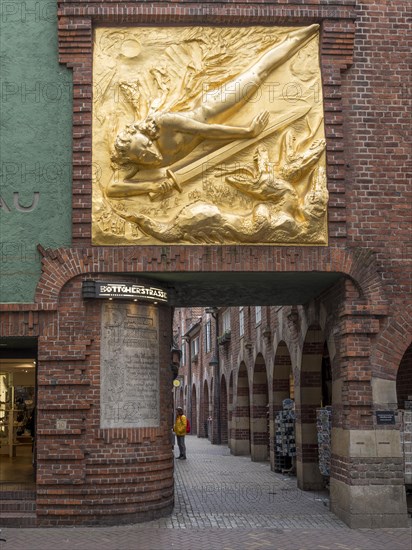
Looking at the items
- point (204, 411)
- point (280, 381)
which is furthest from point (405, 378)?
point (204, 411)

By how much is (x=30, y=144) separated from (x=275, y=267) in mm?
4833

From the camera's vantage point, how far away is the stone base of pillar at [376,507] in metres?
12.2

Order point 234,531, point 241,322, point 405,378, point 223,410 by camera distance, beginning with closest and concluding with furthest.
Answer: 1. point 234,531
2. point 405,378
3. point 241,322
4. point 223,410

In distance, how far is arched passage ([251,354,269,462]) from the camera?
2389 cm

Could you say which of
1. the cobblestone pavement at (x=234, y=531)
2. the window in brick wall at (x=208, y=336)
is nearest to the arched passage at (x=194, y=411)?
the window in brick wall at (x=208, y=336)

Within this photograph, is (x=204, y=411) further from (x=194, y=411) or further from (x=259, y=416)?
(x=259, y=416)

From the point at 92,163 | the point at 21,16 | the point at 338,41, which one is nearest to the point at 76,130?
the point at 92,163

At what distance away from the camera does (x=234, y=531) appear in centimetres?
1211

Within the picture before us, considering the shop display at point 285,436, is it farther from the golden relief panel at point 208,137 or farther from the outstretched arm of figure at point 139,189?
the outstretched arm of figure at point 139,189

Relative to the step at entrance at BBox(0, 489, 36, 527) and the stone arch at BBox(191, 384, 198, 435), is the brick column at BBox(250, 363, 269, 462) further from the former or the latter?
the stone arch at BBox(191, 384, 198, 435)

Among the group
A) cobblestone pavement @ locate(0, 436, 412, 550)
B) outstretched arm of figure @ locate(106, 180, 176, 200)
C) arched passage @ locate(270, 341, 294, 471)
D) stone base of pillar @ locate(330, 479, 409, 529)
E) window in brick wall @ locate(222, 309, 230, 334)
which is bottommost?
cobblestone pavement @ locate(0, 436, 412, 550)

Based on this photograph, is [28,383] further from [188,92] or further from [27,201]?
[188,92]

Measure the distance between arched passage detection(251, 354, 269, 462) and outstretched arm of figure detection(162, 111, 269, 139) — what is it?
11832 millimetres

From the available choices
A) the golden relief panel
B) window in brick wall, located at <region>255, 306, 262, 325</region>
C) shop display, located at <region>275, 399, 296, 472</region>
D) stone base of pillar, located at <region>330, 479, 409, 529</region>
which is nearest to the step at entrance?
the golden relief panel
